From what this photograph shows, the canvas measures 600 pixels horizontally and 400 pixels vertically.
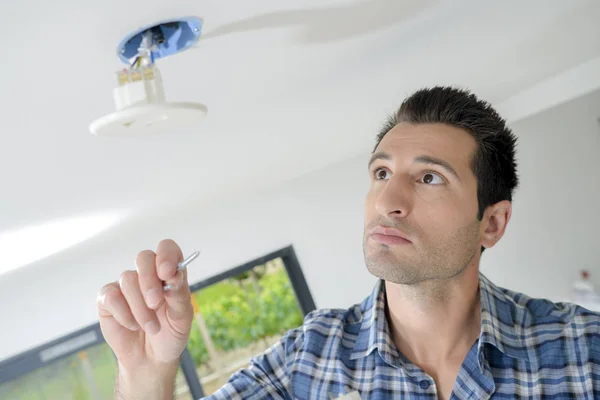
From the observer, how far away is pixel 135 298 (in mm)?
918

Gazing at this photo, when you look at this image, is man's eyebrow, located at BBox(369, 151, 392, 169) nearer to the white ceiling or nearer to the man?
the man

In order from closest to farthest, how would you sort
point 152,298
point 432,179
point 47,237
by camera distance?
point 152,298 < point 432,179 < point 47,237

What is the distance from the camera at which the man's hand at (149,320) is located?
3.02 ft

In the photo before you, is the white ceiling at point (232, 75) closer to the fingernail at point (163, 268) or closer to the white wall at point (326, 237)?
the fingernail at point (163, 268)

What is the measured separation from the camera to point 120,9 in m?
0.93

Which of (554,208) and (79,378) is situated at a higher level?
(554,208)

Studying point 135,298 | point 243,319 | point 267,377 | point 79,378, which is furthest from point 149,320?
point 243,319

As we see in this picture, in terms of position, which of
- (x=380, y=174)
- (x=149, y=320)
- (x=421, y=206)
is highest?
(x=380, y=174)

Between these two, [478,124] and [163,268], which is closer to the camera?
[163,268]

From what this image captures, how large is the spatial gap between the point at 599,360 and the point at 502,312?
0.23 metres

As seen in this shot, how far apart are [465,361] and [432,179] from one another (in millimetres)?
417

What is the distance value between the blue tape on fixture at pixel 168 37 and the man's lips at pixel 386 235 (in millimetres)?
579

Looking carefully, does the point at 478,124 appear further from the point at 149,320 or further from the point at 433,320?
the point at 149,320

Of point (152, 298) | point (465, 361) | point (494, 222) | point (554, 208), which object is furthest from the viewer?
point (554, 208)
